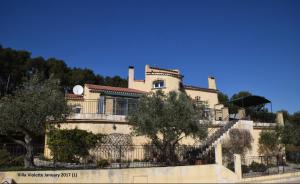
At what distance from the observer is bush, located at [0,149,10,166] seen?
1585 centimetres

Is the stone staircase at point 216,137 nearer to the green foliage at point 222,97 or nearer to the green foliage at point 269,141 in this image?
the green foliage at point 269,141

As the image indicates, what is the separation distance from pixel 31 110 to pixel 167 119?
335 inches

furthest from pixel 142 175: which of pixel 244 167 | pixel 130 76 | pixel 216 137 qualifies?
pixel 130 76

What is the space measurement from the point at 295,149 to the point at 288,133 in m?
3.02

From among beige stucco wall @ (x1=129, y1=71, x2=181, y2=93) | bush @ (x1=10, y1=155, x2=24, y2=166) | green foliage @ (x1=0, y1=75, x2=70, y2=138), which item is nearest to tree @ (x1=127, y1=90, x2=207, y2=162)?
green foliage @ (x1=0, y1=75, x2=70, y2=138)

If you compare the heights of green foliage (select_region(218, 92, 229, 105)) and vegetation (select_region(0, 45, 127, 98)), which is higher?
vegetation (select_region(0, 45, 127, 98))

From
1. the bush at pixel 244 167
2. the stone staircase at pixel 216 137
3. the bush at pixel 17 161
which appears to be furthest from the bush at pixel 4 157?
the bush at pixel 244 167

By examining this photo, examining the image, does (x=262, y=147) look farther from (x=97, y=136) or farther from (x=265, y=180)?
(x=97, y=136)

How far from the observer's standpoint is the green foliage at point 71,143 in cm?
1789

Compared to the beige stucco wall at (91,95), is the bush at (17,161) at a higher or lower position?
lower

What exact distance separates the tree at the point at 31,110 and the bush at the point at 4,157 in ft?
3.87

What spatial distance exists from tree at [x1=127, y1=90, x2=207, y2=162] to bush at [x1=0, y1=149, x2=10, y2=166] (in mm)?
8190

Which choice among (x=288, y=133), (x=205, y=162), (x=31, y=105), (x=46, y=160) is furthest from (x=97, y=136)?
(x=288, y=133)

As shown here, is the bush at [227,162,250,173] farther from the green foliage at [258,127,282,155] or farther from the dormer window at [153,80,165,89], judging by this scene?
the dormer window at [153,80,165,89]
